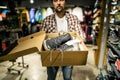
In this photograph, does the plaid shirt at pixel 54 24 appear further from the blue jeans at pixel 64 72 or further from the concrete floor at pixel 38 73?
the concrete floor at pixel 38 73

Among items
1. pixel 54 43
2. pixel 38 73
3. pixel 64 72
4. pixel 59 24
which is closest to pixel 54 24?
pixel 59 24

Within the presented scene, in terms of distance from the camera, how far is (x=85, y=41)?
4.55m

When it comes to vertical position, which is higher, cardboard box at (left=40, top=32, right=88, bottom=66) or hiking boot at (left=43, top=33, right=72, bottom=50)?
hiking boot at (left=43, top=33, right=72, bottom=50)

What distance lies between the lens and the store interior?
9.55 feet

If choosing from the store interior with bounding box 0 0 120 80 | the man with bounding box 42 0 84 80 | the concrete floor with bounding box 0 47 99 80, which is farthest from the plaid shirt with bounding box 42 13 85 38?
the concrete floor with bounding box 0 47 99 80

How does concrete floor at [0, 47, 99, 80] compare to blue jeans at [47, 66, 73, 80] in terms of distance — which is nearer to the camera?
blue jeans at [47, 66, 73, 80]

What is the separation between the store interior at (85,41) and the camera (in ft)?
9.55

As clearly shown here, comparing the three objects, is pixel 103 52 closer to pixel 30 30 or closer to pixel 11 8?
pixel 11 8

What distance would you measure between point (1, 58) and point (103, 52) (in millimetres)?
3047

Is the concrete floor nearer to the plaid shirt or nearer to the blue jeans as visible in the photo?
the blue jeans

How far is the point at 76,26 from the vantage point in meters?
2.40

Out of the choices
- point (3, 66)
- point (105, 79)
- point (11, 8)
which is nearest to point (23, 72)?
point (3, 66)

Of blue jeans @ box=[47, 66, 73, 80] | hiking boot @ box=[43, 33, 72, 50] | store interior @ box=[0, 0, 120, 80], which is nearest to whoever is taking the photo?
hiking boot @ box=[43, 33, 72, 50]

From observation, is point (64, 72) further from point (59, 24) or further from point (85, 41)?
point (85, 41)
